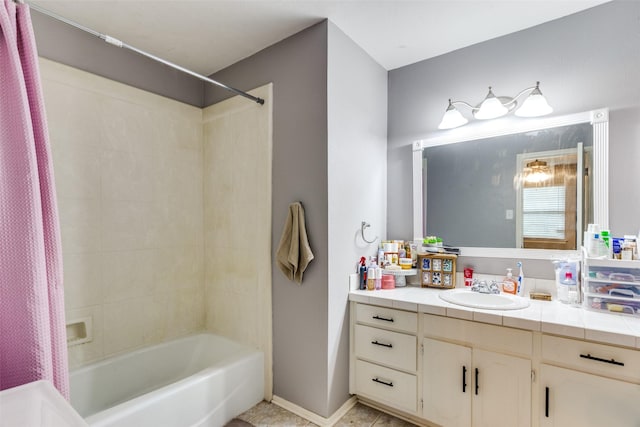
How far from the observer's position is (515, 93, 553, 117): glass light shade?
199 centimetres

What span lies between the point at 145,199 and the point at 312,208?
128cm

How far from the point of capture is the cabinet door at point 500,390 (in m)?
1.58

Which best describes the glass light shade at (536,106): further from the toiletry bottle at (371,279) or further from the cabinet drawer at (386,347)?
the cabinet drawer at (386,347)

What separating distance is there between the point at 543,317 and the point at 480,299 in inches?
17.5

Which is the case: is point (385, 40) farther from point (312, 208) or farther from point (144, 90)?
point (144, 90)

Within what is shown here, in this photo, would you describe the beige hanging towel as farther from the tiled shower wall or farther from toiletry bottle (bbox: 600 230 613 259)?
toiletry bottle (bbox: 600 230 613 259)

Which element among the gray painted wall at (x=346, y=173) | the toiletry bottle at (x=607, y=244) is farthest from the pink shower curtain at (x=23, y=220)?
the toiletry bottle at (x=607, y=244)

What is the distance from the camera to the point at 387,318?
1.99m

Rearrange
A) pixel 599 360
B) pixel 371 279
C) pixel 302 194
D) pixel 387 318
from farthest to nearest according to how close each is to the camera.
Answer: pixel 371 279
pixel 302 194
pixel 387 318
pixel 599 360

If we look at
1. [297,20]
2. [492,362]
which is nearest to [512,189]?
[492,362]

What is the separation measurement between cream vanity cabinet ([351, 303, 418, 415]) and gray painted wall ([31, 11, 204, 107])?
2.17 meters

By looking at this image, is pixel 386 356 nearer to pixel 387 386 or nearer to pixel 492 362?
pixel 387 386

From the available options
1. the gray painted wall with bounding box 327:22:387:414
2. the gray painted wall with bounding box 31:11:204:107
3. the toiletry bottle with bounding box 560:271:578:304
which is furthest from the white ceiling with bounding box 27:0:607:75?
the toiletry bottle with bounding box 560:271:578:304

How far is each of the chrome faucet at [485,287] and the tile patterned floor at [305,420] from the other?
925 mm
